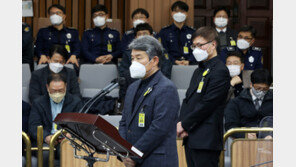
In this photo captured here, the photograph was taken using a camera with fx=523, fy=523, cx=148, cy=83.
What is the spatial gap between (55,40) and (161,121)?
4.54 meters

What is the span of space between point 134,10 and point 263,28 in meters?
2.60

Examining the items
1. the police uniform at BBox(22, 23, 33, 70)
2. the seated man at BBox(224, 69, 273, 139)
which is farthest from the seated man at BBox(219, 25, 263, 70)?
the police uniform at BBox(22, 23, 33, 70)

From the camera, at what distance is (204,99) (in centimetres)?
374

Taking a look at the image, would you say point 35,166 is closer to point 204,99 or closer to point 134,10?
point 204,99

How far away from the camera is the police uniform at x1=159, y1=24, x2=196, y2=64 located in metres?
7.31

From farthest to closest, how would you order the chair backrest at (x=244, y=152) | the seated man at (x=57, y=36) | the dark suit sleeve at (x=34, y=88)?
the seated man at (x=57, y=36) → the dark suit sleeve at (x=34, y=88) → the chair backrest at (x=244, y=152)

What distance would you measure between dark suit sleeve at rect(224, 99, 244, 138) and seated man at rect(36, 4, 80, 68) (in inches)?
111

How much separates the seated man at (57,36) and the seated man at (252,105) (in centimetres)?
283

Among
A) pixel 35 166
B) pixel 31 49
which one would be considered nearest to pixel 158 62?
pixel 35 166

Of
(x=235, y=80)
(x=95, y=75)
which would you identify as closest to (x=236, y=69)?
(x=235, y=80)

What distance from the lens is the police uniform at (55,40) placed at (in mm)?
7391

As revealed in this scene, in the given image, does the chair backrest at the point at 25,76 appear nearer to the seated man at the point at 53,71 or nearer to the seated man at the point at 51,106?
the seated man at the point at 53,71

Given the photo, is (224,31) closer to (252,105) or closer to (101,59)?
(101,59)

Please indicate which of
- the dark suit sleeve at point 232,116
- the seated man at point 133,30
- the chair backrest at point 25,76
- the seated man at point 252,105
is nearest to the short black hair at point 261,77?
the seated man at point 252,105
